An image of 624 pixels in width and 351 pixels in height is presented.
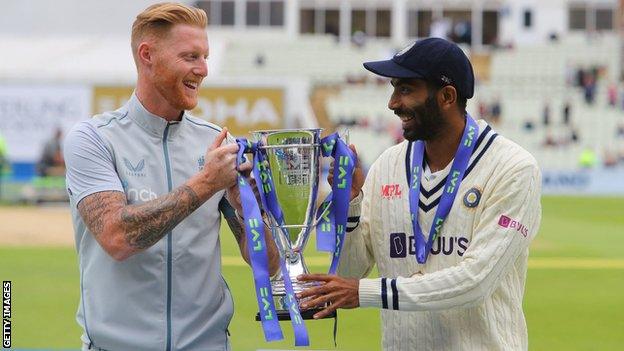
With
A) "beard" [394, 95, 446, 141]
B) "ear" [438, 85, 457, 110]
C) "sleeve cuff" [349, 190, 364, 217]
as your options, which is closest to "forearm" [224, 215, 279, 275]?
"sleeve cuff" [349, 190, 364, 217]

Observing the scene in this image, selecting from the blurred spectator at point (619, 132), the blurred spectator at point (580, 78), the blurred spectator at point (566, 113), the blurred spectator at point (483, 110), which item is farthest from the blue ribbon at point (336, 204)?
the blurred spectator at point (580, 78)

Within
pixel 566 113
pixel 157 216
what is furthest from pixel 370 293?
pixel 566 113

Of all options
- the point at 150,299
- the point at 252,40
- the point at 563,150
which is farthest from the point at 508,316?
the point at 252,40

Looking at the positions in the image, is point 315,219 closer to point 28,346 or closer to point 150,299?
point 150,299

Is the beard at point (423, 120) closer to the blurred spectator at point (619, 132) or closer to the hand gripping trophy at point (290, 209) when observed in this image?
the hand gripping trophy at point (290, 209)

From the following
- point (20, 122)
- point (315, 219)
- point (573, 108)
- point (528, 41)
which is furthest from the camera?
point (528, 41)

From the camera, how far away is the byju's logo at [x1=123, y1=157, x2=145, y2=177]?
153 inches

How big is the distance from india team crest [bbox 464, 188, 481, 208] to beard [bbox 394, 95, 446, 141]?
24cm

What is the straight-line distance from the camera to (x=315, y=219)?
4.14 meters

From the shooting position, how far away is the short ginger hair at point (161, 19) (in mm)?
3859

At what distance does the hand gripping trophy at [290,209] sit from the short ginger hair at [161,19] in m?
0.41

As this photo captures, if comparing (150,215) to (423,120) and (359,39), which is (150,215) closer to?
(423,120)

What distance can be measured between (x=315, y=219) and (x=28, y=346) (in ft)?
17.6

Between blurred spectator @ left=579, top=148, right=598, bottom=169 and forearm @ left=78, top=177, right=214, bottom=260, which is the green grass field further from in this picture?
blurred spectator @ left=579, top=148, right=598, bottom=169
